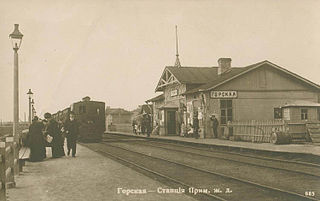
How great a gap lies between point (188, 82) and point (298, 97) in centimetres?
750

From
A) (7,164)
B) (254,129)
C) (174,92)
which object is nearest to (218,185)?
(7,164)

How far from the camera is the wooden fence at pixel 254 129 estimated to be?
17922 millimetres

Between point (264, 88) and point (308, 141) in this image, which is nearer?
point (308, 141)

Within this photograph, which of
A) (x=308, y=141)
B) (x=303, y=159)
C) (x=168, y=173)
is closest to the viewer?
(x=168, y=173)

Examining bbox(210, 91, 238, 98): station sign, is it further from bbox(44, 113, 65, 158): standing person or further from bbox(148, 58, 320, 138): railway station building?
bbox(44, 113, 65, 158): standing person

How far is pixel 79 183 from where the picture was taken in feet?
25.6

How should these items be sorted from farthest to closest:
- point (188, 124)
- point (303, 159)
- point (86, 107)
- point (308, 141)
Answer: point (188, 124), point (86, 107), point (308, 141), point (303, 159)

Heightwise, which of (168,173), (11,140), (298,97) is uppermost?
(298,97)

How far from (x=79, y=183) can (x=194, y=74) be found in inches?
884

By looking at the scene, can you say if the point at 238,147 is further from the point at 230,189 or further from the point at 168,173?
the point at 230,189


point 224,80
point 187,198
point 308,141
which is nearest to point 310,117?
point 308,141

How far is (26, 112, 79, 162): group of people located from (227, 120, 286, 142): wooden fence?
9169 mm

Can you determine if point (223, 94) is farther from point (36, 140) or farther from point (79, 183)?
point (79, 183)

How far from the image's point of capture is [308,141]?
57.8ft
